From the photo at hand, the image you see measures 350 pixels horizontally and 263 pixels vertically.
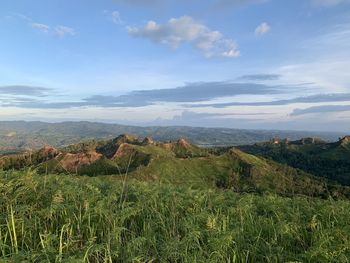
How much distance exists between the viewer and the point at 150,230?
28.1 ft

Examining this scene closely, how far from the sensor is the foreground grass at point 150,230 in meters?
7.12

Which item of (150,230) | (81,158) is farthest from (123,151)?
(150,230)

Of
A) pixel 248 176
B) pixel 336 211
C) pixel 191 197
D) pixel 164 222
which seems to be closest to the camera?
pixel 164 222

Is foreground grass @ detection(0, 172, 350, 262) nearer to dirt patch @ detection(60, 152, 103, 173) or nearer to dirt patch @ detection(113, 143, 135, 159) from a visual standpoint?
dirt patch @ detection(60, 152, 103, 173)

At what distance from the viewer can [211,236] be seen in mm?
7992

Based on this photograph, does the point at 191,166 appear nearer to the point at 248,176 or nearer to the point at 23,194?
the point at 248,176

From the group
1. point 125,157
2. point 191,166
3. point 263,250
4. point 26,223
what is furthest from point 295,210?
point 125,157

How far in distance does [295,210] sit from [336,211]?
45.1 inches

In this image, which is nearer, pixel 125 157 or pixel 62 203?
pixel 62 203

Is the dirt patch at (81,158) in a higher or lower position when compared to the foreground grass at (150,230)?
lower

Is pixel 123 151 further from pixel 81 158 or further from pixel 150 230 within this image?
pixel 150 230

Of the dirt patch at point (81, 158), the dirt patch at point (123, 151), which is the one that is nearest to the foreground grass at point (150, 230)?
the dirt patch at point (81, 158)

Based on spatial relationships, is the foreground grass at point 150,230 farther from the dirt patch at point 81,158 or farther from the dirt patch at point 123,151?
the dirt patch at point 123,151

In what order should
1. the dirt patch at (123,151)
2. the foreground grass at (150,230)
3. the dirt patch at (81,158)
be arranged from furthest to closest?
the dirt patch at (123,151) < the dirt patch at (81,158) < the foreground grass at (150,230)
